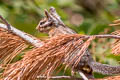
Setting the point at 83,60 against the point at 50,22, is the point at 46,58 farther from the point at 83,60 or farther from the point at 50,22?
the point at 50,22

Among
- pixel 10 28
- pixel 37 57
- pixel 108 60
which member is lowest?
pixel 108 60

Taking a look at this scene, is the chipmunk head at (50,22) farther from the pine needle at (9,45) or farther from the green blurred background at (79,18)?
the pine needle at (9,45)

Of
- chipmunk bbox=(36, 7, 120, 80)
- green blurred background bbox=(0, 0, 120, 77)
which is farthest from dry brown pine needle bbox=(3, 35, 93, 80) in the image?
green blurred background bbox=(0, 0, 120, 77)

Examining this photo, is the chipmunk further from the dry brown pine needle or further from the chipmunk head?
the dry brown pine needle

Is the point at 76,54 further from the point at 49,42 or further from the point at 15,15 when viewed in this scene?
the point at 15,15

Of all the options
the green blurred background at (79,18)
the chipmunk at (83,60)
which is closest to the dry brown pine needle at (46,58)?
the chipmunk at (83,60)

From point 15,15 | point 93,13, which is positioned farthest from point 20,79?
point 93,13
